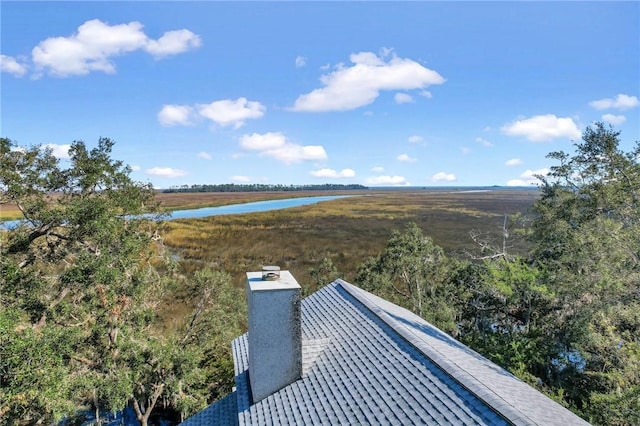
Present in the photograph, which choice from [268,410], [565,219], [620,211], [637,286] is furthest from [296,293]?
[565,219]

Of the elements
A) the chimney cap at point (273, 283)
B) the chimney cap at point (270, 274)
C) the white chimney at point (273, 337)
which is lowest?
the white chimney at point (273, 337)

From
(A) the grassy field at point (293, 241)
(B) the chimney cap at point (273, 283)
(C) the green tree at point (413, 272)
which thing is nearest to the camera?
(B) the chimney cap at point (273, 283)

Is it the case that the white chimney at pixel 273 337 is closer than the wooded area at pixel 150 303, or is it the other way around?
the white chimney at pixel 273 337

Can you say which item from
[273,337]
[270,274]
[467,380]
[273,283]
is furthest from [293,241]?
[467,380]

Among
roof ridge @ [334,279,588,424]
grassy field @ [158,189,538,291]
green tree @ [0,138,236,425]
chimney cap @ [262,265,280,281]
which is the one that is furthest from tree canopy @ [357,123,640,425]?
green tree @ [0,138,236,425]

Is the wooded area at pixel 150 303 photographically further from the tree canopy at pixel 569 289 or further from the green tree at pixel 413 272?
the green tree at pixel 413 272

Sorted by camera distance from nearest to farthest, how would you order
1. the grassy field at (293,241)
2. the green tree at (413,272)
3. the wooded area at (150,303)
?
the wooded area at (150,303) < the green tree at (413,272) < the grassy field at (293,241)

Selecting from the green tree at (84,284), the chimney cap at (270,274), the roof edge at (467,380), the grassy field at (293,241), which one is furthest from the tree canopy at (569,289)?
the green tree at (84,284)

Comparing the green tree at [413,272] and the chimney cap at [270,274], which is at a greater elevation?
the chimney cap at [270,274]
